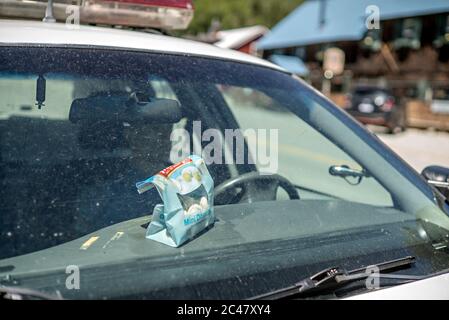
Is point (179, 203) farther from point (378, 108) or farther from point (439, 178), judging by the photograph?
point (378, 108)

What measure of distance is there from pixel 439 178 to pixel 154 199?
1.30 meters

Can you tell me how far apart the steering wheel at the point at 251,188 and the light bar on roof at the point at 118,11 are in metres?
1.01

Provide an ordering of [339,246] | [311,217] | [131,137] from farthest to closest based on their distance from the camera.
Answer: [311,217] → [131,137] → [339,246]

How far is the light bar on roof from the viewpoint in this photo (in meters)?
2.29

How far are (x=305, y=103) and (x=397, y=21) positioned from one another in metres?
30.1

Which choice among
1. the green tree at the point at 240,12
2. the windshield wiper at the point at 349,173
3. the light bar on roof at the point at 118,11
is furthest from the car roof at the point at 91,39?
the green tree at the point at 240,12

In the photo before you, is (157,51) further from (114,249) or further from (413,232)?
(413,232)

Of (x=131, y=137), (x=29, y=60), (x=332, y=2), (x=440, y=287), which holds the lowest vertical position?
(x=440, y=287)

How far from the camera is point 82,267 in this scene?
56.3 inches

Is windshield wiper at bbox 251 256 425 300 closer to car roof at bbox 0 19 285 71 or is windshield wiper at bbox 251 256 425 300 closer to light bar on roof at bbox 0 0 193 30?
car roof at bbox 0 19 285 71

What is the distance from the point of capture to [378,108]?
18016 mm

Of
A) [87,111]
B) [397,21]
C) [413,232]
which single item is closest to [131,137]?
[87,111]

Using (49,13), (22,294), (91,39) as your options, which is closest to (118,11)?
(49,13)
